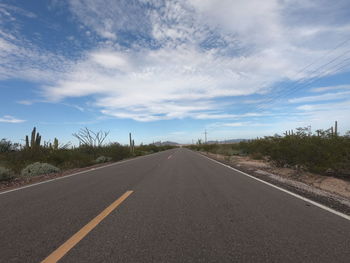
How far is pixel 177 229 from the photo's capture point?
409 cm

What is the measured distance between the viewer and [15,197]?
7.00m

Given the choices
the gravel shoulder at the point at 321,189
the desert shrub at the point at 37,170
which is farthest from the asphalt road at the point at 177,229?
the desert shrub at the point at 37,170

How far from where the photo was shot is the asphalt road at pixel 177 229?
10.5ft

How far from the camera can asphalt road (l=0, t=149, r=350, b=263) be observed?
3.19m

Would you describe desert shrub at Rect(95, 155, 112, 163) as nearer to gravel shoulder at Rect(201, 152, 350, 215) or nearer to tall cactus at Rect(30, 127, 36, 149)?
tall cactus at Rect(30, 127, 36, 149)

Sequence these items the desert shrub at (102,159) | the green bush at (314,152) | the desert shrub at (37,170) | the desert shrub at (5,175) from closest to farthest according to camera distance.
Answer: the green bush at (314,152) < the desert shrub at (5,175) < the desert shrub at (37,170) < the desert shrub at (102,159)

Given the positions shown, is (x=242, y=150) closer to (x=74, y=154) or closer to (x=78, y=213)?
(x=74, y=154)

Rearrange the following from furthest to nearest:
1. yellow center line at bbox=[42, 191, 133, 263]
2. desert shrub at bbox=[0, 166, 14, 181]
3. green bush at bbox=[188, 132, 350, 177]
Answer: desert shrub at bbox=[0, 166, 14, 181], green bush at bbox=[188, 132, 350, 177], yellow center line at bbox=[42, 191, 133, 263]

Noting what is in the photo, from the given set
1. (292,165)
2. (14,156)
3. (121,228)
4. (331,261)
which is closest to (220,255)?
(331,261)

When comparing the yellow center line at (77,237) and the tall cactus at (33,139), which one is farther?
the tall cactus at (33,139)

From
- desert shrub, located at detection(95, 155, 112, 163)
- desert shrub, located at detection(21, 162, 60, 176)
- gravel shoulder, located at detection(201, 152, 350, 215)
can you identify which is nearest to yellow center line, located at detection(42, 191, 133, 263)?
gravel shoulder, located at detection(201, 152, 350, 215)

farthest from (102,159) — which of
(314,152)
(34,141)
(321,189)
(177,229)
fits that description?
(177,229)

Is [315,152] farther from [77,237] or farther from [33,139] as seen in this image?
[33,139]

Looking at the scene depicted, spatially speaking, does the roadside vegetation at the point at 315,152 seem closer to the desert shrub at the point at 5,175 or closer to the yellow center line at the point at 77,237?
the yellow center line at the point at 77,237
